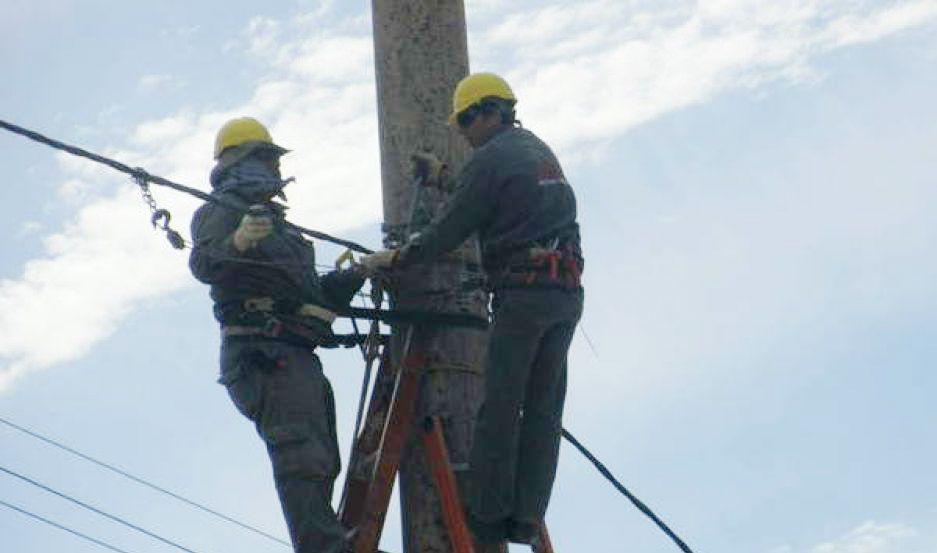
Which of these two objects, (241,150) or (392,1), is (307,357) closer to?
(241,150)

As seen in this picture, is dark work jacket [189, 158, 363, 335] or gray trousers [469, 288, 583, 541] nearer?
gray trousers [469, 288, 583, 541]

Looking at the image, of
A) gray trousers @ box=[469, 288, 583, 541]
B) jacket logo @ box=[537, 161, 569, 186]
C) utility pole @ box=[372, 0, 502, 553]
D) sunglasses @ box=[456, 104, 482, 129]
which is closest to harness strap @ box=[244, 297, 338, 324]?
utility pole @ box=[372, 0, 502, 553]

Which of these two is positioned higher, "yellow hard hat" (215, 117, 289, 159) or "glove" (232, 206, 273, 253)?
"yellow hard hat" (215, 117, 289, 159)

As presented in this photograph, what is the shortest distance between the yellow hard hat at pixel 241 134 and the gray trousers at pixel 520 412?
4.47ft

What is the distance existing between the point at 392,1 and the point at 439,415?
1.71 meters

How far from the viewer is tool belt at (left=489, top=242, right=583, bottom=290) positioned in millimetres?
7398

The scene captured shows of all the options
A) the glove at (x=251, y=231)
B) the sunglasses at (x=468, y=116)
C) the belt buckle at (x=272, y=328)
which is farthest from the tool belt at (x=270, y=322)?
the sunglasses at (x=468, y=116)

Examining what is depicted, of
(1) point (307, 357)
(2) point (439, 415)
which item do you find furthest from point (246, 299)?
(2) point (439, 415)

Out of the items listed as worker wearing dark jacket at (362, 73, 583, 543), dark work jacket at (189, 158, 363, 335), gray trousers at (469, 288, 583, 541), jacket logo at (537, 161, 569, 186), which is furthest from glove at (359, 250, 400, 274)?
jacket logo at (537, 161, 569, 186)

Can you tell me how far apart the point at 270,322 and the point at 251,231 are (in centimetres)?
37

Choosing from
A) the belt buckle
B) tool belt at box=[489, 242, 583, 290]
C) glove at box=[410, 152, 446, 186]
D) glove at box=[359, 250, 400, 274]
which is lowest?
the belt buckle

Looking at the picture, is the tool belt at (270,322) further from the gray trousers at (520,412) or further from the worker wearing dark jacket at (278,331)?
the gray trousers at (520,412)

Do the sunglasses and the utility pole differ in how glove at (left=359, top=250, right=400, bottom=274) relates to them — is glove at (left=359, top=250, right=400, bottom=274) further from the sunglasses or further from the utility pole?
the sunglasses

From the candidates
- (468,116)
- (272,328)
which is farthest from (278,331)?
(468,116)
